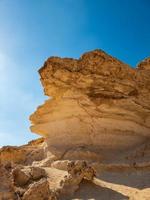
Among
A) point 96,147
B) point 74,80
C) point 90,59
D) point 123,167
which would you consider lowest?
point 123,167

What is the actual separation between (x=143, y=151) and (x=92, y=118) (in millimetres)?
2439

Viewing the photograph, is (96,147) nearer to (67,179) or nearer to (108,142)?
(108,142)

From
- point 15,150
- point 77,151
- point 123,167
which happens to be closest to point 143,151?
point 123,167

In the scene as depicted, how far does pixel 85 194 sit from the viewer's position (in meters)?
8.91

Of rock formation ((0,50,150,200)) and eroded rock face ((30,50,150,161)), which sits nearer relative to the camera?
rock formation ((0,50,150,200))

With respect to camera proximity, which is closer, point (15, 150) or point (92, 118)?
point (92, 118)

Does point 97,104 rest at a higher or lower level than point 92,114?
higher

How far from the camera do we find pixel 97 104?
1305 centimetres

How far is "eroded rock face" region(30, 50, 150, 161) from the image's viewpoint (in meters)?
12.8

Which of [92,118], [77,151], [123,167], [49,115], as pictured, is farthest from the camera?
[49,115]

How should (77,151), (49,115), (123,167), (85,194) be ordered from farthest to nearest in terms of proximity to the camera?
(49,115) < (77,151) < (123,167) < (85,194)

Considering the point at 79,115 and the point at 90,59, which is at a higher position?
the point at 90,59

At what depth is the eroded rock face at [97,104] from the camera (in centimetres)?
1279

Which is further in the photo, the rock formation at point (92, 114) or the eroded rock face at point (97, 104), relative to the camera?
the eroded rock face at point (97, 104)
